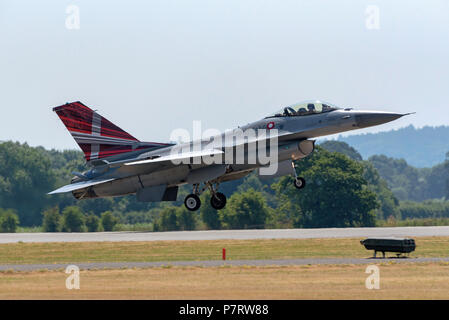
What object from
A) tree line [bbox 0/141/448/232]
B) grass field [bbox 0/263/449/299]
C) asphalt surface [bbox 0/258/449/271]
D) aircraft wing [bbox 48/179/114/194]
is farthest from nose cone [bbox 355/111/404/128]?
tree line [bbox 0/141/448/232]

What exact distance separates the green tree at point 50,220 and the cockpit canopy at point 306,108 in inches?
1475

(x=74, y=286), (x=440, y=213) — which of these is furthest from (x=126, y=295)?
(x=440, y=213)

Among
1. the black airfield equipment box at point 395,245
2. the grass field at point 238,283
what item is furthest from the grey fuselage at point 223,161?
the grass field at point 238,283

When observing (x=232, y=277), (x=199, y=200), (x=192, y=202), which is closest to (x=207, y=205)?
(x=192, y=202)

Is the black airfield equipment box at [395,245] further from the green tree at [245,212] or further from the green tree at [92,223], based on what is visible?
the green tree at [92,223]

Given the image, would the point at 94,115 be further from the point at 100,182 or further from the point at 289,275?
the point at 289,275

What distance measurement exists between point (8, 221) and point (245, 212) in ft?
73.5

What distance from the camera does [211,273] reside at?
2798 centimetres

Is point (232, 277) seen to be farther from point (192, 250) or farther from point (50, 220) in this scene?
point (50, 220)

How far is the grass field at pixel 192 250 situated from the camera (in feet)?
116

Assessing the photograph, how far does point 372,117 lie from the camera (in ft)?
103
